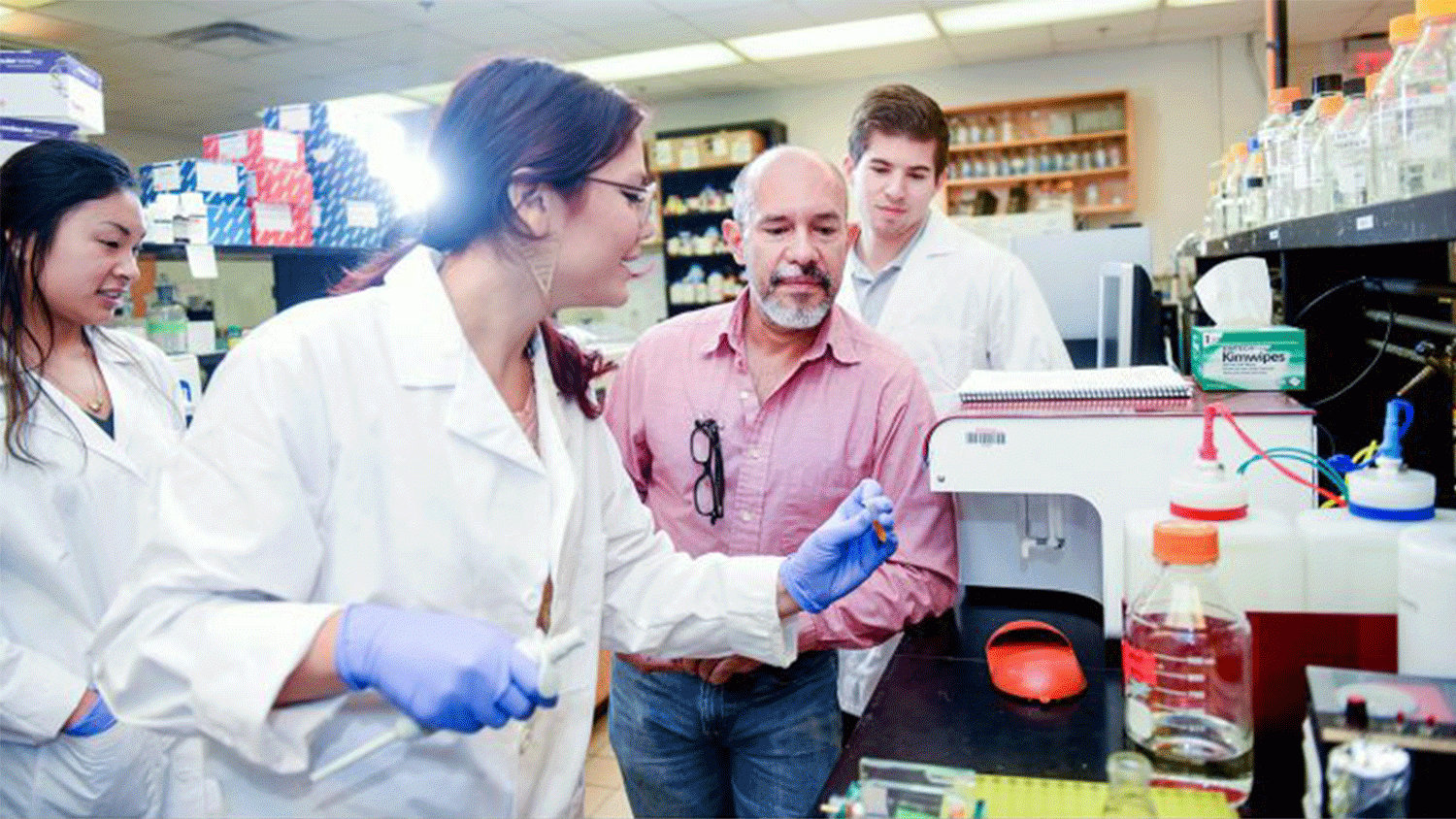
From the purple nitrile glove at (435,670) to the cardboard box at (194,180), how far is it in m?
2.35

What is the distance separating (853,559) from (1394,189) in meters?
0.75

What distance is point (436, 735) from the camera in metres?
1.14

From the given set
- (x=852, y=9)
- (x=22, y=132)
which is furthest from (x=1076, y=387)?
(x=852, y=9)

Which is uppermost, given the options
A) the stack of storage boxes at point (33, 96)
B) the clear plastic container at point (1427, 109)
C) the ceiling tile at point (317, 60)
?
the ceiling tile at point (317, 60)

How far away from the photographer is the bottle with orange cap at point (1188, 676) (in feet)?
3.25

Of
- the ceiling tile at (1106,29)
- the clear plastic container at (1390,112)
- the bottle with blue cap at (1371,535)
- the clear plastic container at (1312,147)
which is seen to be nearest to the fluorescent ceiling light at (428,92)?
the ceiling tile at (1106,29)

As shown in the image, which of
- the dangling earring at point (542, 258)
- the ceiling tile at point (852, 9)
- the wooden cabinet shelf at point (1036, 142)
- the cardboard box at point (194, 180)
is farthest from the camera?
the wooden cabinet shelf at point (1036, 142)

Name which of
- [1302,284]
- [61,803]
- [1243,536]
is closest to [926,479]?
[1243,536]

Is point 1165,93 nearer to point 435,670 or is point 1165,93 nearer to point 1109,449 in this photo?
point 1109,449

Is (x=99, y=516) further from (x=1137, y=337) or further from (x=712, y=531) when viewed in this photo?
(x=1137, y=337)

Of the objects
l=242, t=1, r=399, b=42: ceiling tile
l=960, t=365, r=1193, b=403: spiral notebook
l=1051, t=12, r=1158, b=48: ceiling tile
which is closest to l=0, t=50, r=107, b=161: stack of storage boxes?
l=960, t=365, r=1193, b=403: spiral notebook

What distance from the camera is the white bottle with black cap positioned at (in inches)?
41.3

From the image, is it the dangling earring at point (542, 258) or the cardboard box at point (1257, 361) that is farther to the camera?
the cardboard box at point (1257, 361)

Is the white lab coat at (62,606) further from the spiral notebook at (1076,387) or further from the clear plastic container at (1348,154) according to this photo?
the clear plastic container at (1348,154)
